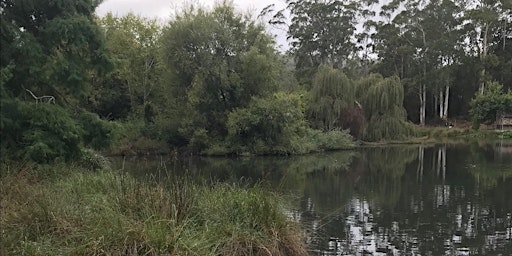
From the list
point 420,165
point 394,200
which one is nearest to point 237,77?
point 420,165

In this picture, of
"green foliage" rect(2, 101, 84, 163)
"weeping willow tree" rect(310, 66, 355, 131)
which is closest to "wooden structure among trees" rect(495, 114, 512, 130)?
"weeping willow tree" rect(310, 66, 355, 131)

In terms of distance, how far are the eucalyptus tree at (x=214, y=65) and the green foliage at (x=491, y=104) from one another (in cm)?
1958

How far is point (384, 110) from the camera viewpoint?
3316 centimetres

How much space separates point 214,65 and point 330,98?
28.3ft

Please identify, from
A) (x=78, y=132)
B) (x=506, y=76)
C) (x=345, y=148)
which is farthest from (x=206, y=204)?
(x=506, y=76)

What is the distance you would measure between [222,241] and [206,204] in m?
0.88

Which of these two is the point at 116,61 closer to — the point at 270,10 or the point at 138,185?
the point at 138,185

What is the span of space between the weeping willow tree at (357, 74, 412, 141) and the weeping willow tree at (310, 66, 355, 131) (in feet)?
4.82

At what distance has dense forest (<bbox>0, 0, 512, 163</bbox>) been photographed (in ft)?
30.6

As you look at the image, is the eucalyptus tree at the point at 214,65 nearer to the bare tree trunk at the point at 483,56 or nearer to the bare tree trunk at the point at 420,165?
the bare tree trunk at the point at 420,165

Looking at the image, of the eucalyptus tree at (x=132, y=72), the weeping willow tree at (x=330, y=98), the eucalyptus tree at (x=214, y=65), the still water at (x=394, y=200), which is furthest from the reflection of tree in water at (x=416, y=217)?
the eucalyptus tree at (x=132, y=72)

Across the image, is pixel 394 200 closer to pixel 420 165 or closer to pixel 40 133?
pixel 40 133

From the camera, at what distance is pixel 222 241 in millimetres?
6039

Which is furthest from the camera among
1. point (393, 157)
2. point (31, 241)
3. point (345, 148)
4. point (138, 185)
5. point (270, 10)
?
point (270, 10)
